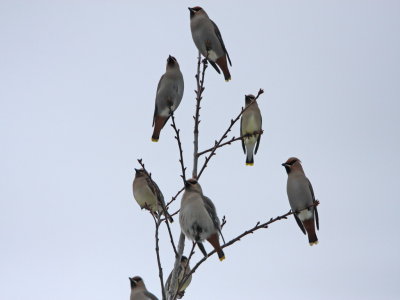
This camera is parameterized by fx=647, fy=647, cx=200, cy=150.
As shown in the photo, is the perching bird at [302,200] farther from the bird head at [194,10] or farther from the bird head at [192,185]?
the bird head at [194,10]

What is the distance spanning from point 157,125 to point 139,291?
1.55 metres

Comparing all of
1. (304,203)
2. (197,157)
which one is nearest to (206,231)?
(197,157)

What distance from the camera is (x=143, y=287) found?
6.05 m

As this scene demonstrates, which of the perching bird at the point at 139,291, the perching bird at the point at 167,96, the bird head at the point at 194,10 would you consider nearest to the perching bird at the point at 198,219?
the perching bird at the point at 167,96

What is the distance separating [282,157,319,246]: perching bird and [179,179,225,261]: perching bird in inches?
58.5

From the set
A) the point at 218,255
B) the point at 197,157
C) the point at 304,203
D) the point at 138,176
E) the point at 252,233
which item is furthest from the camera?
the point at 138,176

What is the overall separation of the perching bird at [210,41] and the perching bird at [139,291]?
6.84 ft

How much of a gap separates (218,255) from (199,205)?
37cm

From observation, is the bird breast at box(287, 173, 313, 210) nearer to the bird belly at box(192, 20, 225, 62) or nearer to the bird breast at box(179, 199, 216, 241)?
the bird belly at box(192, 20, 225, 62)

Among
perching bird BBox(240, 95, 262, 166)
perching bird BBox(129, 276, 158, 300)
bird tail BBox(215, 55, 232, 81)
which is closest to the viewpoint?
perching bird BBox(129, 276, 158, 300)

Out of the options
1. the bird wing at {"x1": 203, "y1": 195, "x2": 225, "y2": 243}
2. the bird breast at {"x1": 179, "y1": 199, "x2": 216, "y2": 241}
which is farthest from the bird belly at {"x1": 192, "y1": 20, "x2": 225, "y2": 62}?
the bird breast at {"x1": 179, "y1": 199, "x2": 216, "y2": 241}

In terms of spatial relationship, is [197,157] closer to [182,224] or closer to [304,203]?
[182,224]

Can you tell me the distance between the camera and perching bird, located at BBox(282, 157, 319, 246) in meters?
5.90

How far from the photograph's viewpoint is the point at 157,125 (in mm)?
5977
